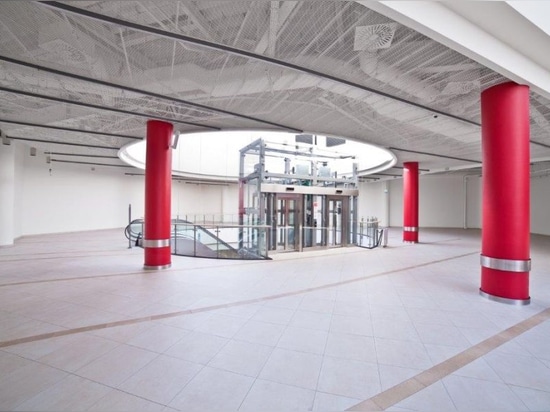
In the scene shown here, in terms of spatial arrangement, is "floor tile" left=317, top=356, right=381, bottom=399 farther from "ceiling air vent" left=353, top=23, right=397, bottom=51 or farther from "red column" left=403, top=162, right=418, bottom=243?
"red column" left=403, top=162, right=418, bottom=243

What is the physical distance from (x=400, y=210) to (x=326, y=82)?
21309mm

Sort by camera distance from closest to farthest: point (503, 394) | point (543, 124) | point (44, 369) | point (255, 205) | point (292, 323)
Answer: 1. point (503, 394)
2. point (44, 369)
3. point (292, 323)
4. point (543, 124)
5. point (255, 205)

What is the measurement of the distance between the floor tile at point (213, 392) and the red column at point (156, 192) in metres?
4.68

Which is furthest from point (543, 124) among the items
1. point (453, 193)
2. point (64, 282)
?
point (453, 193)

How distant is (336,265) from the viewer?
7.71m

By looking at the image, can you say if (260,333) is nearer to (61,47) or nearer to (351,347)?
(351,347)

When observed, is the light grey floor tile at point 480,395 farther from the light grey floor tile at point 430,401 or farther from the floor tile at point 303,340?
the floor tile at point 303,340

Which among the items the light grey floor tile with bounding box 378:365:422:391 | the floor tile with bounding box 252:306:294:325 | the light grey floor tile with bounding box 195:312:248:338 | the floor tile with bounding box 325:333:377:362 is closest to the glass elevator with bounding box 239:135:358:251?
the floor tile with bounding box 252:306:294:325

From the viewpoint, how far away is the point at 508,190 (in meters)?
4.43

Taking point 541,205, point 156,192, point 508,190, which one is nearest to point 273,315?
point 508,190

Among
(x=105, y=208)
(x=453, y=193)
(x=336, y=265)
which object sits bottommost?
(x=336, y=265)

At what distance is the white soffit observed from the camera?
9.14ft

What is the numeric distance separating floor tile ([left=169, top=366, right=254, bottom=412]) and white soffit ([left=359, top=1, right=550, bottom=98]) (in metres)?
3.59

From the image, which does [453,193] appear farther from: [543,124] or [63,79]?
[63,79]
